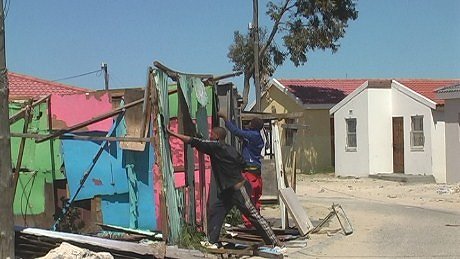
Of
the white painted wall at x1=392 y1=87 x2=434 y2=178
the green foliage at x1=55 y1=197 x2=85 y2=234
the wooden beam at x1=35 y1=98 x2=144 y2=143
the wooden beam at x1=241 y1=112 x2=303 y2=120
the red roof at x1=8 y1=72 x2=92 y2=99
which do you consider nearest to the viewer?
the wooden beam at x1=35 y1=98 x2=144 y2=143

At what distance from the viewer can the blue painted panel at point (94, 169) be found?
393 inches

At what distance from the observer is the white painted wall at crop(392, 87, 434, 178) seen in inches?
941

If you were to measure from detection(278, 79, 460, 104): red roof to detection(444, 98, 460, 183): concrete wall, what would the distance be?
438cm

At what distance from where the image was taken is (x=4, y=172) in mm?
6102

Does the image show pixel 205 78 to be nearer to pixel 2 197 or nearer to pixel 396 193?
pixel 2 197

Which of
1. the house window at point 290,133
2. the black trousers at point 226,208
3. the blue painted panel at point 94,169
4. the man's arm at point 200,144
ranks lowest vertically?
the black trousers at point 226,208

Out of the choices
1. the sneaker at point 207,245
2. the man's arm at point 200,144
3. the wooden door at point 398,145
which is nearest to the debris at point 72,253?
the man's arm at point 200,144

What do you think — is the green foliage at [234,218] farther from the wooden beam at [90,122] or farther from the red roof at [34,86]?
the red roof at [34,86]

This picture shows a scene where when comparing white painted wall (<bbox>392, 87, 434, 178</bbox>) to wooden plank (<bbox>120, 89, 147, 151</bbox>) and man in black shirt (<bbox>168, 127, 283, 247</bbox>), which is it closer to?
man in black shirt (<bbox>168, 127, 283, 247</bbox>)

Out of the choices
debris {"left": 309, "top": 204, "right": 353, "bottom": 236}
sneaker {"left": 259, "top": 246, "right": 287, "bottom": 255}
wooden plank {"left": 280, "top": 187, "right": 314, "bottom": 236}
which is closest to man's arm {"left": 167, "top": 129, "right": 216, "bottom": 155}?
sneaker {"left": 259, "top": 246, "right": 287, "bottom": 255}

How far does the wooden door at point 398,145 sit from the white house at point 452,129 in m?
2.53

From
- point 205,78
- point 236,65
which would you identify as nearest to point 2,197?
point 205,78

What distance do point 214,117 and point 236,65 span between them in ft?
70.3

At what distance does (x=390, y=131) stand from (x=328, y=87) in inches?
339
